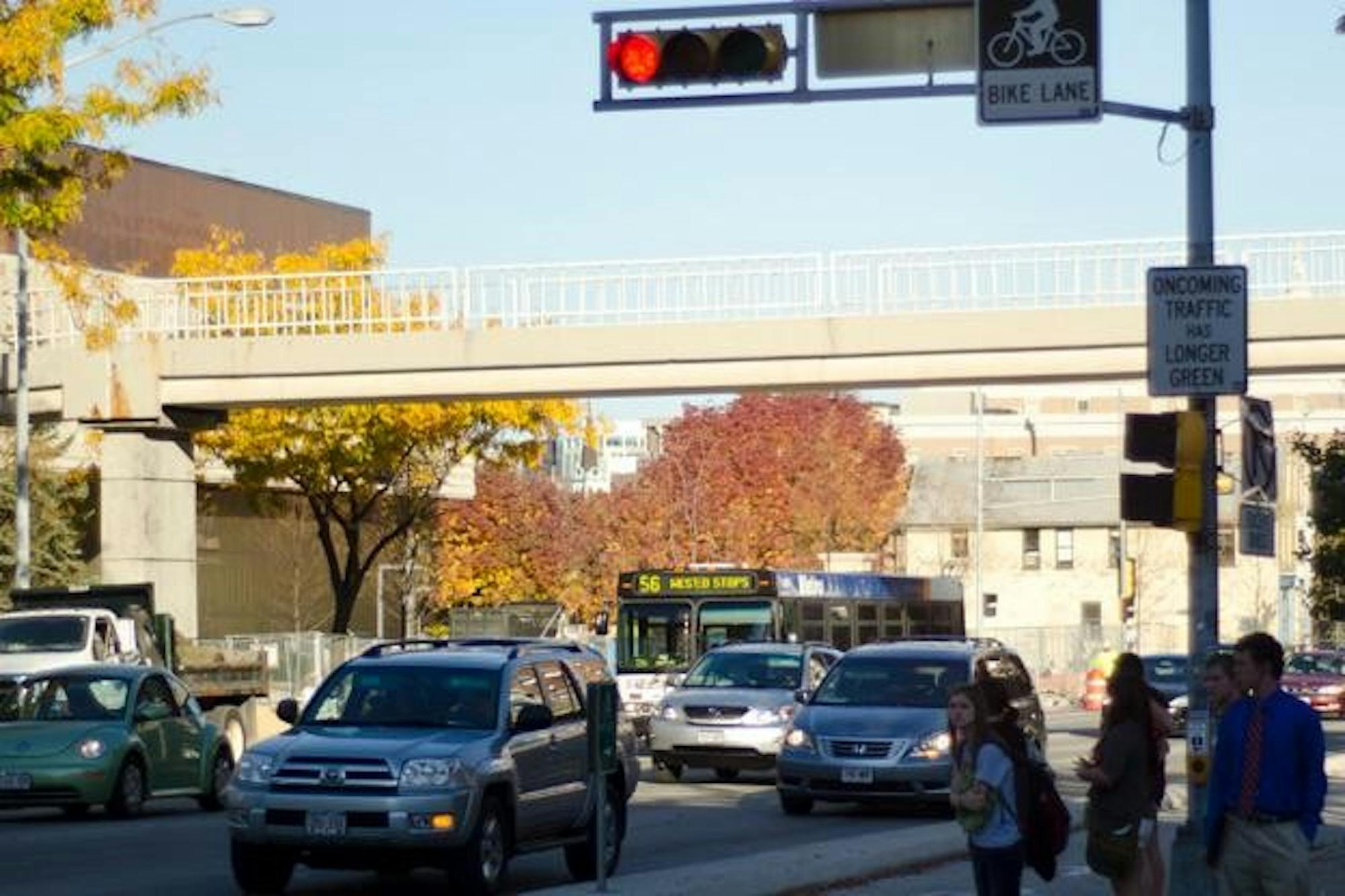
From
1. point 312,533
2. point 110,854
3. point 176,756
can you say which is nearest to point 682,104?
point 110,854

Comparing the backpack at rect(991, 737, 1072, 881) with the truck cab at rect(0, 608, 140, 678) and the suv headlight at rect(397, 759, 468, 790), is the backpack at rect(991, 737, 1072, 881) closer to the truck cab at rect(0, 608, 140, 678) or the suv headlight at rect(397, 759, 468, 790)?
the suv headlight at rect(397, 759, 468, 790)

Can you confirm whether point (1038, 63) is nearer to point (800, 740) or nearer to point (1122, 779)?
point (1122, 779)

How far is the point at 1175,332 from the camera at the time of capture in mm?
17203

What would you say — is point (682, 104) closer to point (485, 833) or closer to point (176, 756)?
point (485, 833)

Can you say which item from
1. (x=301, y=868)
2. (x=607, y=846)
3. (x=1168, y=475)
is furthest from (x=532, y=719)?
(x=1168, y=475)

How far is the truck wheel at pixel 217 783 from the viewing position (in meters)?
29.6

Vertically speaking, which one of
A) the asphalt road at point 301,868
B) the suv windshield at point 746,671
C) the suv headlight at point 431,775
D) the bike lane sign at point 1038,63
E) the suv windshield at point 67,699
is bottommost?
the asphalt road at point 301,868

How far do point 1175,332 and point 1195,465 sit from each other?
0.83 m

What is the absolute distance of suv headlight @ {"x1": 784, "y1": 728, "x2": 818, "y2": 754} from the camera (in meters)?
28.4

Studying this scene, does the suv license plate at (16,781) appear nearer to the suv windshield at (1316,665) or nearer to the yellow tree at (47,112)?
the yellow tree at (47,112)

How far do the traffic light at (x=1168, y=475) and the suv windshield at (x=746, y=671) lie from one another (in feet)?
60.7

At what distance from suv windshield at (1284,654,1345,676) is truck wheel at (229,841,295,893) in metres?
44.7

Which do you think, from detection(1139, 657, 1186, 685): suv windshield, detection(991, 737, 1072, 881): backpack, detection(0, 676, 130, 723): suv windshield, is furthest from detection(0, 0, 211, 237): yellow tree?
detection(1139, 657, 1186, 685): suv windshield

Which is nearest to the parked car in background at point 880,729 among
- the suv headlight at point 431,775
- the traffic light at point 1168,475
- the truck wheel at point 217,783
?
the truck wheel at point 217,783
